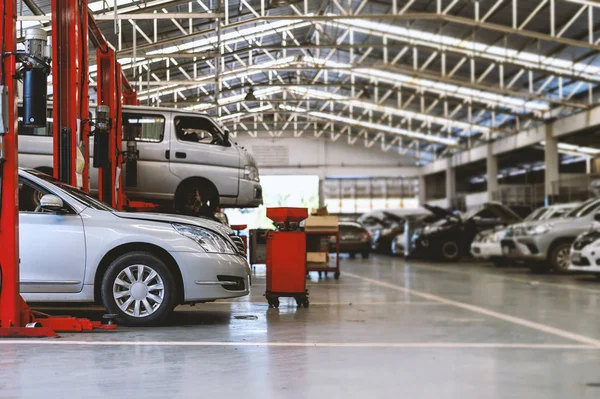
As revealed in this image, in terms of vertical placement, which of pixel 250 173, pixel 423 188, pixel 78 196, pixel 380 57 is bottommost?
pixel 78 196

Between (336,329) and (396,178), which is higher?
(396,178)

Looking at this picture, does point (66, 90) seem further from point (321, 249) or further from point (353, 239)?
point (353, 239)

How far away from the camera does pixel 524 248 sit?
50.6 ft

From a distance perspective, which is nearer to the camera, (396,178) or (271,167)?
(271,167)

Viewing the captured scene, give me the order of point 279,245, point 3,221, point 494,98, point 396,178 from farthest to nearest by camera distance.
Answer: point 396,178 < point 494,98 < point 279,245 < point 3,221

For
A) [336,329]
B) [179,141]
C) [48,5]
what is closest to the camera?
[336,329]

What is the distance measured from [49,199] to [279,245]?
3.12 m

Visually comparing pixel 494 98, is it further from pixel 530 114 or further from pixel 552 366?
pixel 552 366

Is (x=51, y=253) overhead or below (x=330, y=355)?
overhead

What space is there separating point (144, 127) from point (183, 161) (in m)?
0.86

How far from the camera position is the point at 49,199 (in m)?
6.03

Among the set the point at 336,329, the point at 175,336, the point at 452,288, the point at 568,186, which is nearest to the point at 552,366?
the point at 336,329

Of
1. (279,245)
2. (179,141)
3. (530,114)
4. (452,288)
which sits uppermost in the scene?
(530,114)

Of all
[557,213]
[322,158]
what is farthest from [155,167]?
[322,158]
